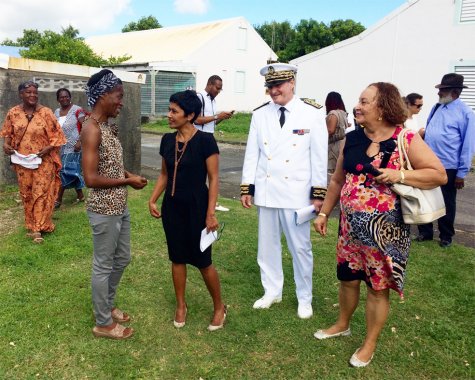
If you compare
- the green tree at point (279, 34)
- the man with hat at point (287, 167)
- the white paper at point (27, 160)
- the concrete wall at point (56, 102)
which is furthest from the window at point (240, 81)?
the man with hat at point (287, 167)

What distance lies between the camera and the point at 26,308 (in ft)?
12.3

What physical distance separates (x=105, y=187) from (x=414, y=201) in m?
2.04

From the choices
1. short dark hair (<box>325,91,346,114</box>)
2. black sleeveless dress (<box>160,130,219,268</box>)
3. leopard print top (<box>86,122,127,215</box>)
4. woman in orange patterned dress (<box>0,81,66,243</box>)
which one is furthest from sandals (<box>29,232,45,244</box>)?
short dark hair (<box>325,91,346,114</box>)

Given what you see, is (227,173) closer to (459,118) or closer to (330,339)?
(459,118)

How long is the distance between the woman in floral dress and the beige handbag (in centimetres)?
3

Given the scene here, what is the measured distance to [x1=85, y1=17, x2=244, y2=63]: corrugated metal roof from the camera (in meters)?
27.9

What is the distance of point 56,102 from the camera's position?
8.00 m

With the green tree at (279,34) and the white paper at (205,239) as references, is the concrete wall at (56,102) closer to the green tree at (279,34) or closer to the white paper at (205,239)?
the white paper at (205,239)

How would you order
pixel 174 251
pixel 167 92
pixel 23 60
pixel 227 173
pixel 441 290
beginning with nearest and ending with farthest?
pixel 174 251
pixel 441 290
pixel 23 60
pixel 227 173
pixel 167 92

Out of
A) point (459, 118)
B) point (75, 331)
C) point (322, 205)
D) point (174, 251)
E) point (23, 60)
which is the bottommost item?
point (75, 331)

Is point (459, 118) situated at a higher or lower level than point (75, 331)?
higher

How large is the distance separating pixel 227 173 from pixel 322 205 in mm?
7434

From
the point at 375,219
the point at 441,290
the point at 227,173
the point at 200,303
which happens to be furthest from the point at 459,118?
the point at 227,173

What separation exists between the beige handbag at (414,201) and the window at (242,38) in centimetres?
2852
